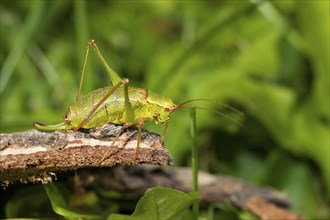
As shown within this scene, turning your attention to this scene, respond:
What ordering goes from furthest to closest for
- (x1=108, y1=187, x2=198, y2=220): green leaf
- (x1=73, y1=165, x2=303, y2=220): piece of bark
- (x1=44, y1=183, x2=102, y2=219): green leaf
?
(x1=73, y1=165, x2=303, y2=220): piece of bark → (x1=44, y1=183, x2=102, y2=219): green leaf → (x1=108, y1=187, x2=198, y2=220): green leaf

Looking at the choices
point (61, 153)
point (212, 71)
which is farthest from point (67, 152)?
point (212, 71)

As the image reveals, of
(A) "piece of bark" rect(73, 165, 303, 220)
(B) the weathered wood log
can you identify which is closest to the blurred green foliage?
(A) "piece of bark" rect(73, 165, 303, 220)

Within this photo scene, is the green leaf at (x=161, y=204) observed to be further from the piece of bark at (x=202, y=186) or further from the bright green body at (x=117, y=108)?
the piece of bark at (x=202, y=186)

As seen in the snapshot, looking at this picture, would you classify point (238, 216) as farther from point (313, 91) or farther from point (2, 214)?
point (313, 91)

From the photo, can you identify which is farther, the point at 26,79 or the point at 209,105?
the point at 26,79

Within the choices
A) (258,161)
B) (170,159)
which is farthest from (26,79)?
(170,159)

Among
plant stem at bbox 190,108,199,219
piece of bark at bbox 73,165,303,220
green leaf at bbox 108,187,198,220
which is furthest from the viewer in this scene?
piece of bark at bbox 73,165,303,220

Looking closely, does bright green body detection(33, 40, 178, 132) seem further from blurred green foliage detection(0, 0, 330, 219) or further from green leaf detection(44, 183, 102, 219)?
blurred green foliage detection(0, 0, 330, 219)
